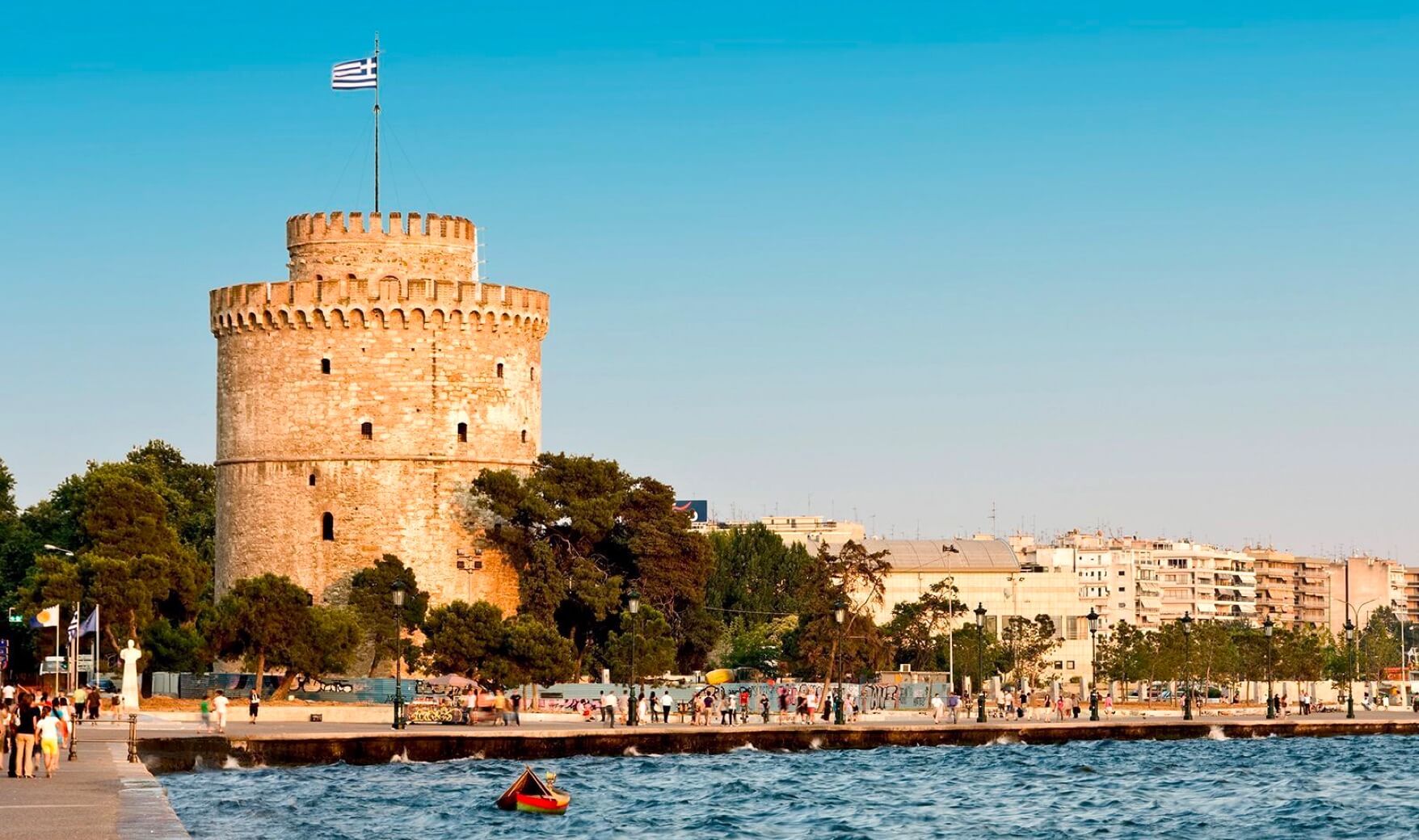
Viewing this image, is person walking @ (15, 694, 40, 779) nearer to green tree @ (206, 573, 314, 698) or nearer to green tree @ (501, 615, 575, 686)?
green tree @ (206, 573, 314, 698)

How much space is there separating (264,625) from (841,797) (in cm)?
2006

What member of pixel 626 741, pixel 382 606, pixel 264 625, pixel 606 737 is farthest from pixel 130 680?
pixel 626 741

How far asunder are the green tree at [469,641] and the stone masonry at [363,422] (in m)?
3.89

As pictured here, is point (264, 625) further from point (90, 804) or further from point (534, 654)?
point (90, 804)

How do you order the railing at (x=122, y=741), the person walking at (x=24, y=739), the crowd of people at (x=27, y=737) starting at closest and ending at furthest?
1. the person walking at (x=24, y=739)
2. the crowd of people at (x=27, y=737)
3. the railing at (x=122, y=741)

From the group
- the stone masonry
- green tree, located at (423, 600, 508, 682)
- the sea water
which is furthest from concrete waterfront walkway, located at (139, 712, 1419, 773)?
the stone masonry

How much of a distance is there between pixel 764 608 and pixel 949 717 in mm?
38371

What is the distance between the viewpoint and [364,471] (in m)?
60.3

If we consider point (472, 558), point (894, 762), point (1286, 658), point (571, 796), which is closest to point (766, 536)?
point (1286, 658)

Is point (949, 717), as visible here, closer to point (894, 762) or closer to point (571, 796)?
point (894, 762)

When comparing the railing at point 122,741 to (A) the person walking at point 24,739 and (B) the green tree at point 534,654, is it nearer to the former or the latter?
(A) the person walking at point 24,739

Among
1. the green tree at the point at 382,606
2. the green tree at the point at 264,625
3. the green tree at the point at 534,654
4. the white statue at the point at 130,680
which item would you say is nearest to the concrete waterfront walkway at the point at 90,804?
the white statue at the point at 130,680

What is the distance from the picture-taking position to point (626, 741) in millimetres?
44594

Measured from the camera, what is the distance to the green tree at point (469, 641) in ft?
182
